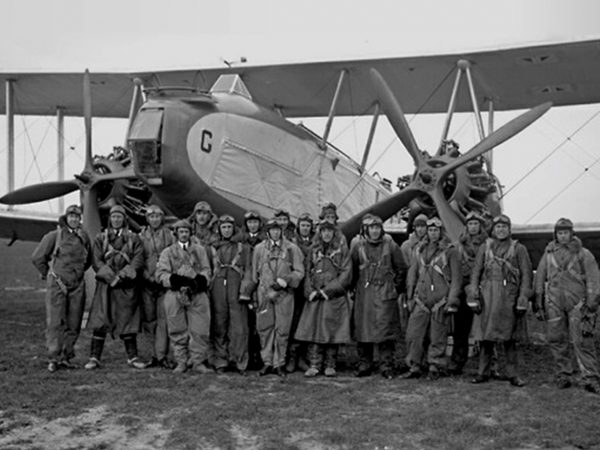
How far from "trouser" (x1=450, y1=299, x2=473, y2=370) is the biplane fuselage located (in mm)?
3349

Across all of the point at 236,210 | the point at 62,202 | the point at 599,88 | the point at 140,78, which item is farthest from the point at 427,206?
the point at 62,202

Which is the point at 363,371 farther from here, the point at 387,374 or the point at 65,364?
the point at 65,364

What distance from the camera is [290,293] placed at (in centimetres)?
734

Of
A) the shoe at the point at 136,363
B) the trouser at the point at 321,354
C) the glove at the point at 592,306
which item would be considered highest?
the glove at the point at 592,306

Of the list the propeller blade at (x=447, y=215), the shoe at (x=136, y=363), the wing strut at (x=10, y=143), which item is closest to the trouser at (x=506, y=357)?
the propeller blade at (x=447, y=215)

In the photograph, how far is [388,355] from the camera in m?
7.25

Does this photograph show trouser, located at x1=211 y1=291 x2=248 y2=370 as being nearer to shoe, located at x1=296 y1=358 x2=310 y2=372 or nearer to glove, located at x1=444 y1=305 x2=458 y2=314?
shoe, located at x1=296 y1=358 x2=310 y2=372

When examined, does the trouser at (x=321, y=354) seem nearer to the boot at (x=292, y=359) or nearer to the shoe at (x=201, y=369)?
the boot at (x=292, y=359)

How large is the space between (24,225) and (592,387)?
11.2 m

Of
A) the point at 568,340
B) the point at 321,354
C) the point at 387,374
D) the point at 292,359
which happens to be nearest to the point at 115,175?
the point at 292,359

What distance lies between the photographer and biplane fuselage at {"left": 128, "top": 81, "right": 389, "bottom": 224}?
8328mm

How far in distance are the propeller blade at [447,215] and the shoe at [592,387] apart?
2452mm

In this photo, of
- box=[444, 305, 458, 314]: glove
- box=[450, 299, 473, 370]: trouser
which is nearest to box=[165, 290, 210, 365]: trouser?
box=[444, 305, 458, 314]: glove

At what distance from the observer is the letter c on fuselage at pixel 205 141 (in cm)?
860
